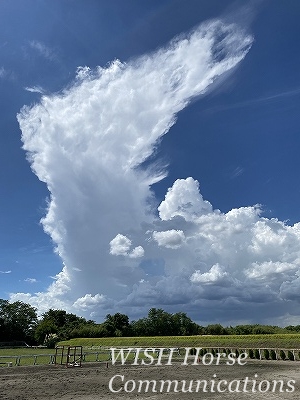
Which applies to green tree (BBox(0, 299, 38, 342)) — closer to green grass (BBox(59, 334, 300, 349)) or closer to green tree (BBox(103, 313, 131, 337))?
green tree (BBox(103, 313, 131, 337))

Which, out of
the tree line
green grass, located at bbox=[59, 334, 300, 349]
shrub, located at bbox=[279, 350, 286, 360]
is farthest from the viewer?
the tree line

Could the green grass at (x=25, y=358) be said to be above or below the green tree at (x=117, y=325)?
below

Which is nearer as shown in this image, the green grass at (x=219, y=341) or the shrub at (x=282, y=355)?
the shrub at (x=282, y=355)

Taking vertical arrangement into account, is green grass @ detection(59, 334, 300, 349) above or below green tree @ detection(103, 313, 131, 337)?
below

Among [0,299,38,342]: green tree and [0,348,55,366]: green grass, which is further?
[0,299,38,342]: green tree

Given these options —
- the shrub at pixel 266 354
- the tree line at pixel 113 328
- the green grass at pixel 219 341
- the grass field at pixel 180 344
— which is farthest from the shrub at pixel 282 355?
the tree line at pixel 113 328

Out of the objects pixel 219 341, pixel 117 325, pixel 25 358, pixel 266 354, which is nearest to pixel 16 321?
pixel 117 325

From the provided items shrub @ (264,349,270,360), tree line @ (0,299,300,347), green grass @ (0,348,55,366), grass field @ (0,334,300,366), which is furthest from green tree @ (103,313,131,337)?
shrub @ (264,349,270,360)

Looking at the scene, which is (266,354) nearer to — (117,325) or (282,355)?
(282,355)

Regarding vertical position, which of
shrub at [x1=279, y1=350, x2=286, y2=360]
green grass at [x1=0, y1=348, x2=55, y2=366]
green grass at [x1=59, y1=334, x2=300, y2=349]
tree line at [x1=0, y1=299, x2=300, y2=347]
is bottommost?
green grass at [x1=0, y1=348, x2=55, y2=366]

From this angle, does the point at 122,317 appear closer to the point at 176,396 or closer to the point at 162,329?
the point at 162,329

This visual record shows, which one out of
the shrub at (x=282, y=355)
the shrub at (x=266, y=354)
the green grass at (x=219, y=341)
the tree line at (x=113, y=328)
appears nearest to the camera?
the shrub at (x=282, y=355)

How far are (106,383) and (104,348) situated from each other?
52.1 m

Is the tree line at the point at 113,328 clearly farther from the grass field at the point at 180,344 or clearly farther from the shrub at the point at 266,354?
the shrub at the point at 266,354
